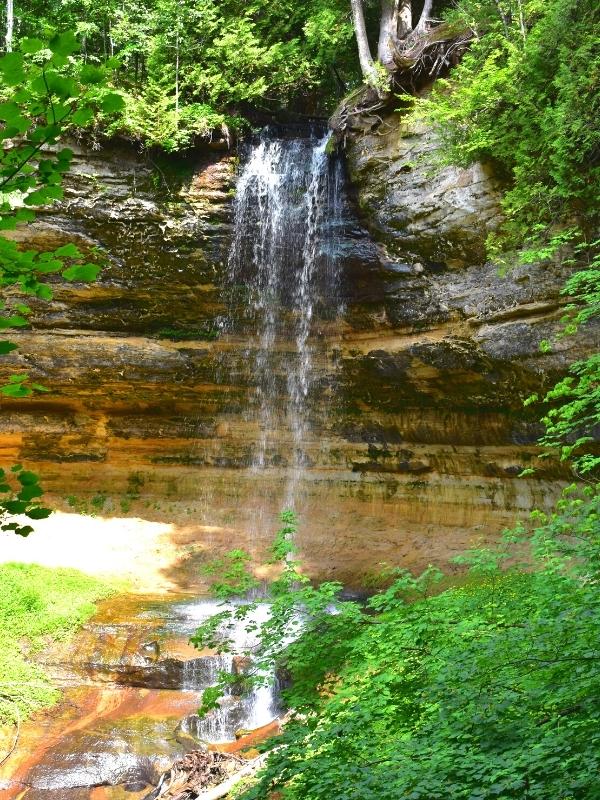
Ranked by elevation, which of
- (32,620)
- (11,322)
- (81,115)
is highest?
(81,115)

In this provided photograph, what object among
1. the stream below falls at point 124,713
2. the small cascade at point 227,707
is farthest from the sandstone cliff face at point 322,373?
the small cascade at point 227,707

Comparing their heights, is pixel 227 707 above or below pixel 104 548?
below

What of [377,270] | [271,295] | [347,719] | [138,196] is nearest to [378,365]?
[377,270]

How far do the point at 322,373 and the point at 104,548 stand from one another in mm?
6236

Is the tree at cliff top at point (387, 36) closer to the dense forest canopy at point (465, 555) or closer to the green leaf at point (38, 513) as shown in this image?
the dense forest canopy at point (465, 555)

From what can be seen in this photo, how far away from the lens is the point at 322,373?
599 inches

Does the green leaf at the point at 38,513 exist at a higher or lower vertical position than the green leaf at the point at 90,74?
lower

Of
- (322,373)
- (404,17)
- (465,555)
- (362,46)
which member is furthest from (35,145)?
(404,17)

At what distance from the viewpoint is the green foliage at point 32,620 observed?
28.9 ft

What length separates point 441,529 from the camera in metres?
13.8

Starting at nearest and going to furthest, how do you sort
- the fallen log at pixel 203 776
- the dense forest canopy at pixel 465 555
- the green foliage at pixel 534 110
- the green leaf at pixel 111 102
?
the green leaf at pixel 111 102 → the dense forest canopy at pixel 465 555 → the fallen log at pixel 203 776 → the green foliage at pixel 534 110

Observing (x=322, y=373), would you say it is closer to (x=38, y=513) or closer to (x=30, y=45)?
(x=38, y=513)

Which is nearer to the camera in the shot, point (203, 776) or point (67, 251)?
point (67, 251)

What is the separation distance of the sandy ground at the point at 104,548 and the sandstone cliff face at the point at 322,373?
564mm
